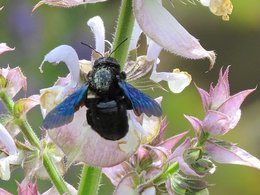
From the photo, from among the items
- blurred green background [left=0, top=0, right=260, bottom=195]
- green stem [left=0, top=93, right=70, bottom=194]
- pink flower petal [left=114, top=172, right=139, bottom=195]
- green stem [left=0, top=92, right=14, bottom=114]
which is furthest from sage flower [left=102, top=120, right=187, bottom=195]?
blurred green background [left=0, top=0, right=260, bottom=195]

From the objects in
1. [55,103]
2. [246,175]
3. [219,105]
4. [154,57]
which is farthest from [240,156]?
[246,175]

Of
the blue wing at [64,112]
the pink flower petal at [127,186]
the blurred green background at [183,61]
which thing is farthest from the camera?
the blurred green background at [183,61]

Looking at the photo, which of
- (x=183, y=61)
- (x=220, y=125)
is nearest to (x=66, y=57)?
(x=220, y=125)

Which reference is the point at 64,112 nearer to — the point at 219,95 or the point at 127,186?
the point at 127,186

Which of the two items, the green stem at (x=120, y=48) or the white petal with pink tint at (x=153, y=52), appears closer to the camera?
the green stem at (x=120, y=48)

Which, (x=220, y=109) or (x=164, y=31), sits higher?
(x=164, y=31)

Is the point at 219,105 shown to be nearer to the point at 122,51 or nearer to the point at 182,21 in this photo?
the point at 122,51

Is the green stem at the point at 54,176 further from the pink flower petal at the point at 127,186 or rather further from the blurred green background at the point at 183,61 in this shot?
the blurred green background at the point at 183,61

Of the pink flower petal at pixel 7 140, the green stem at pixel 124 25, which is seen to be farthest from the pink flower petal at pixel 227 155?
the pink flower petal at pixel 7 140
